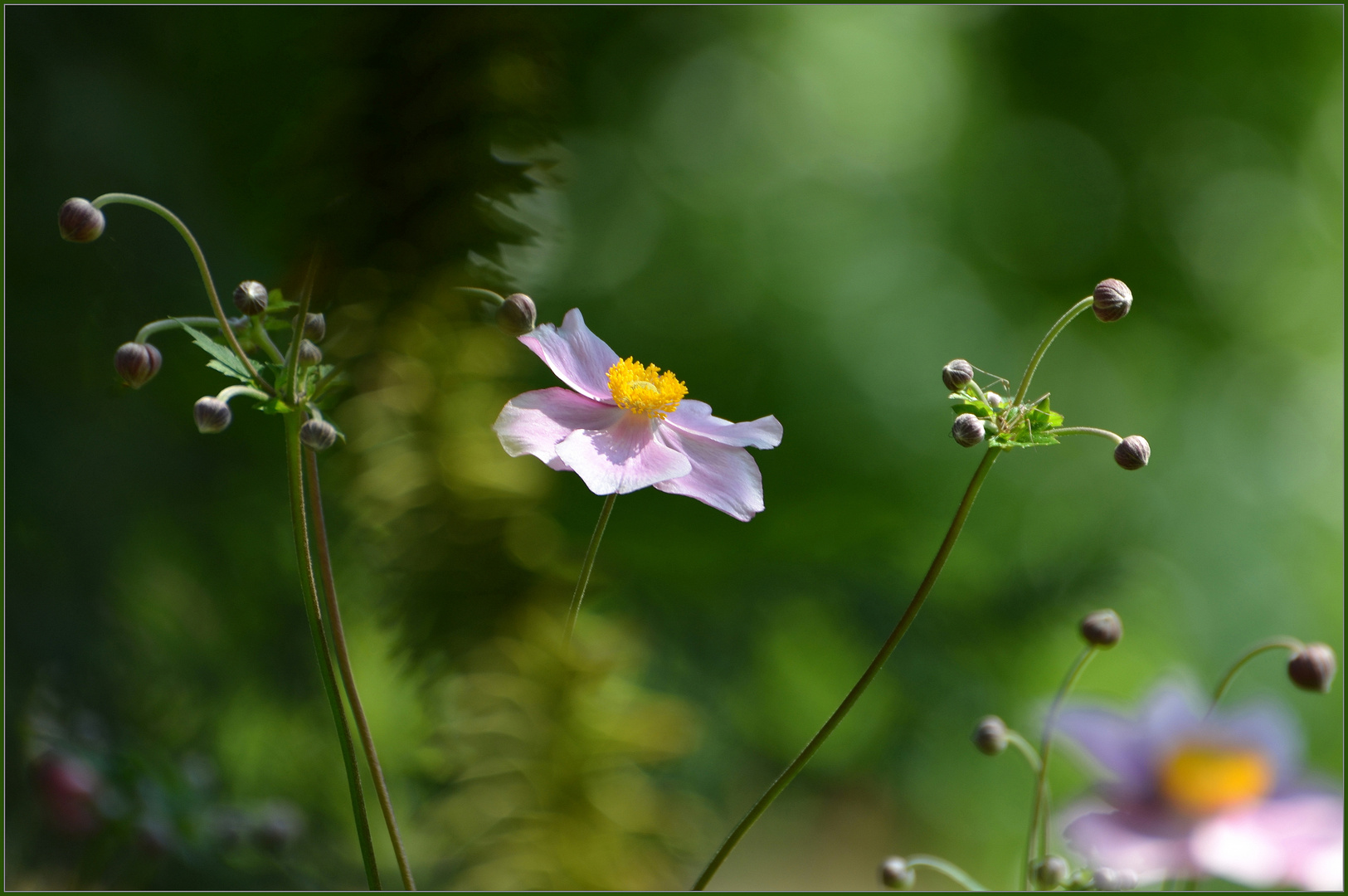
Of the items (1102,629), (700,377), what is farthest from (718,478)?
(700,377)

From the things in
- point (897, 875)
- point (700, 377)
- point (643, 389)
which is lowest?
point (700, 377)

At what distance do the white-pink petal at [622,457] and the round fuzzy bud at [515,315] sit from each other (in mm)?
22

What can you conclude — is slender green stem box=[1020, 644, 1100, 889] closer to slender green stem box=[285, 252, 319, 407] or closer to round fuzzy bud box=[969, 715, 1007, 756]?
round fuzzy bud box=[969, 715, 1007, 756]

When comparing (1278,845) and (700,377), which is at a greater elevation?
(1278,845)

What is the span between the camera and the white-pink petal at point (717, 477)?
0.16 m

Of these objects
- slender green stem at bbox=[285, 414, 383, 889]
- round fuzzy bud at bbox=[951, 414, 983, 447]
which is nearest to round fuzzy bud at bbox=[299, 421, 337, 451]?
slender green stem at bbox=[285, 414, 383, 889]

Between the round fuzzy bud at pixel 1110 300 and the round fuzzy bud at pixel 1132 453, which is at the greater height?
the round fuzzy bud at pixel 1110 300

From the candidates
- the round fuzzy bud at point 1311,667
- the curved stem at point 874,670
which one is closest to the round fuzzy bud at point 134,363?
the curved stem at point 874,670

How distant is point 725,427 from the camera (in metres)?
0.19

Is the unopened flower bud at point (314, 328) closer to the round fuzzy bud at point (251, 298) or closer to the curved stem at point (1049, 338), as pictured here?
the round fuzzy bud at point (251, 298)

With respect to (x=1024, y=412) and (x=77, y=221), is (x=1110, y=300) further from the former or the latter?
(x=77, y=221)

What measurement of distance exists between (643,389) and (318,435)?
6 cm

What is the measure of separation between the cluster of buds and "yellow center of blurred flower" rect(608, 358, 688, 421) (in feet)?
0.17

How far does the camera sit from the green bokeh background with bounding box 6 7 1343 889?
0.80 feet
